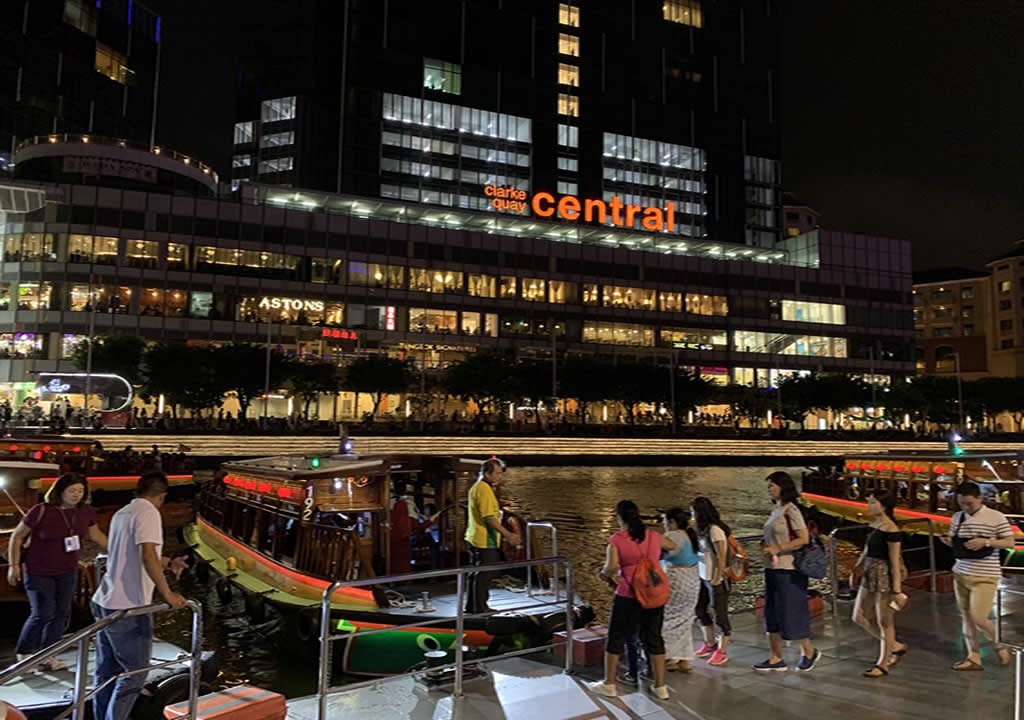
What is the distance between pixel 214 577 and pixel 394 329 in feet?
198

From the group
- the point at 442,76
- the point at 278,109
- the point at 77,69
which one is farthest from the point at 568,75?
the point at 77,69

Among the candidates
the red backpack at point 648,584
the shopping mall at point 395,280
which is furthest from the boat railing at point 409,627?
the shopping mall at point 395,280

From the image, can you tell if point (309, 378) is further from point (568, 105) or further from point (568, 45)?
point (568, 45)

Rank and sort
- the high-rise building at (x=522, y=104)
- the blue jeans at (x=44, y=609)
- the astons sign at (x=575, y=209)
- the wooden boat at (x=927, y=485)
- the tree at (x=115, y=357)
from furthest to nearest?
the high-rise building at (x=522, y=104)
the astons sign at (x=575, y=209)
the tree at (x=115, y=357)
the wooden boat at (x=927, y=485)
the blue jeans at (x=44, y=609)

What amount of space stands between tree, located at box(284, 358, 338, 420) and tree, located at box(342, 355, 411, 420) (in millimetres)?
1548

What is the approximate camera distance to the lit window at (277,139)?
9700 centimetres

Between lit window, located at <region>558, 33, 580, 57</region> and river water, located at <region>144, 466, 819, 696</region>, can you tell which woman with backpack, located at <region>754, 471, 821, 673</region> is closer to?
river water, located at <region>144, 466, 819, 696</region>

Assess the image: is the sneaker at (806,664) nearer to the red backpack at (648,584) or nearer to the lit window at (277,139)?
the red backpack at (648,584)

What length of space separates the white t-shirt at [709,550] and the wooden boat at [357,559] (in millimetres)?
2404

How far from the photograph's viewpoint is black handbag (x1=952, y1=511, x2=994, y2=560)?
26.1 feet

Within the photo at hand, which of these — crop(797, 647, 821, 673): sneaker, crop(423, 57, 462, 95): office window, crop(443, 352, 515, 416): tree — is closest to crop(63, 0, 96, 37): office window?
crop(423, 57, 462, 95): office window

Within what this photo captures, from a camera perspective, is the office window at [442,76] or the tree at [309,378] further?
the office window at [442,76]

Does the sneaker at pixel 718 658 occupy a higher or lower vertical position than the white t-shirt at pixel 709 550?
lower

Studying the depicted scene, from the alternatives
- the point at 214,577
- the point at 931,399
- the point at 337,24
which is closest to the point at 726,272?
the point at 931,399
